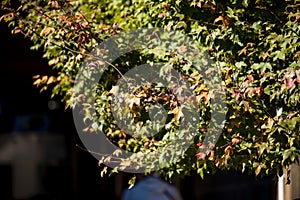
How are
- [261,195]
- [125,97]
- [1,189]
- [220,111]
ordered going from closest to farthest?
1. [220,111]
2. [125,97]
3. [1,189]
4. [261,195]

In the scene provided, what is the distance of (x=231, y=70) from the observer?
420 centimetres

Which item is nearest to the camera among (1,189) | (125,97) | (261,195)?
(125,97)

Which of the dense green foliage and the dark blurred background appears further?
the dark blurred background

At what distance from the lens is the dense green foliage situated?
385 centimetres

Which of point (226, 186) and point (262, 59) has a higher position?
point (262, 59)

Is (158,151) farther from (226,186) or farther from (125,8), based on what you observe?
(226,186)

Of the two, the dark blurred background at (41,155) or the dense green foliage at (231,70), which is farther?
the dark blurred background at (41,155)

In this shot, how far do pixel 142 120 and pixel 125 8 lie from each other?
121 centimetres

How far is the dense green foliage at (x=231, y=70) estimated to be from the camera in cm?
385

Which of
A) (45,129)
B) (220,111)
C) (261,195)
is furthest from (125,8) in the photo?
(261,195)

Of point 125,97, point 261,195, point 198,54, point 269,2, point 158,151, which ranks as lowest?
point 261,195

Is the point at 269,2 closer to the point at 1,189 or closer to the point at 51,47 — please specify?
the point at 51,47

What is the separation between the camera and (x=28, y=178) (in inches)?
369

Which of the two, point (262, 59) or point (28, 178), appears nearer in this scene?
point (262, 59)
